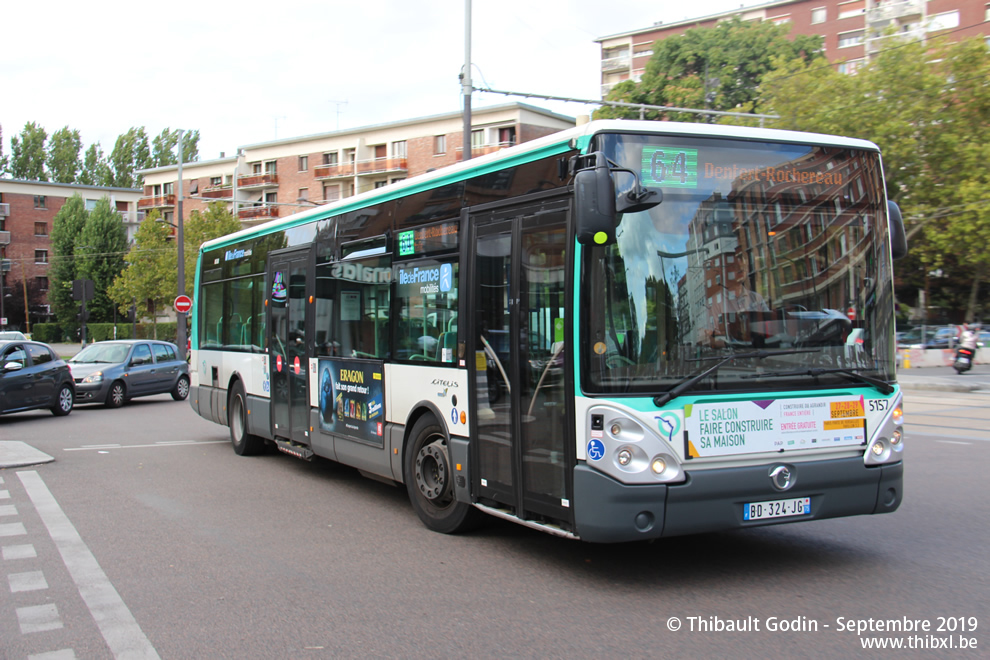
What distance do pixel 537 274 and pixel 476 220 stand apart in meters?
1.03

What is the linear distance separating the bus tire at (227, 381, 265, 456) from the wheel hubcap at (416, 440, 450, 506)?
5.20 m

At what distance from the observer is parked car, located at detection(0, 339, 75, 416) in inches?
669

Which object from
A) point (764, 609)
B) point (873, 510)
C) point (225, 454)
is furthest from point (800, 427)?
point (225, 454)

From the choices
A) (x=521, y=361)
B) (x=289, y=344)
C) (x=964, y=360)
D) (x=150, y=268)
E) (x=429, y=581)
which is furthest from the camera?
(x=150, y=268)

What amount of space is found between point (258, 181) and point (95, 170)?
33320 mm

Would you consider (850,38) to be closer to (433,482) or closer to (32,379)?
(32,379)

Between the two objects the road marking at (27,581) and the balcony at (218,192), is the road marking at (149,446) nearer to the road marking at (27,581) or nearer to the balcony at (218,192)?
the road marking at (27,581)

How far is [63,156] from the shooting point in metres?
97.9

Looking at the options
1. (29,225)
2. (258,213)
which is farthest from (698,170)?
(29,225)

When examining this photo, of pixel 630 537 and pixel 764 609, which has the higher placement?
pixel 630 537

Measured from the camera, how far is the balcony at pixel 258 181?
76125 millimetres

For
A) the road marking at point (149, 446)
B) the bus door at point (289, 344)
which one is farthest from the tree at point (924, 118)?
the bus door at point (289, 344)

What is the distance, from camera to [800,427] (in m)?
5.78

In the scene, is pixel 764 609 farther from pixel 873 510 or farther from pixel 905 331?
pixel 905 331
